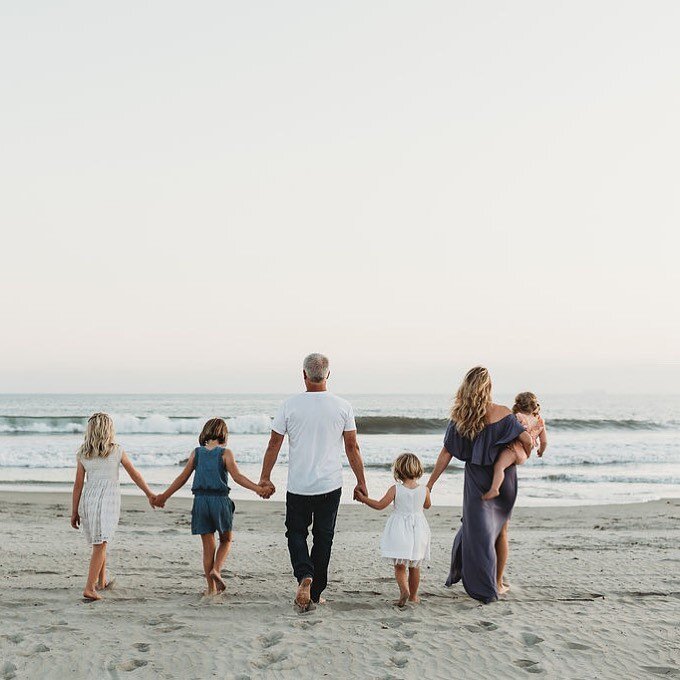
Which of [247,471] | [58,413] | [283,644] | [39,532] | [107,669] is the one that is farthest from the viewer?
[58,413]

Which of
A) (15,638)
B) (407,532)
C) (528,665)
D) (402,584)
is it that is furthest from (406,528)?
(15,638)

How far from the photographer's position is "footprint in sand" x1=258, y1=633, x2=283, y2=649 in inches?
188

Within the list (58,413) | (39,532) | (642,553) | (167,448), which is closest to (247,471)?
(167,448)

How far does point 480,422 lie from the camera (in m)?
5.79

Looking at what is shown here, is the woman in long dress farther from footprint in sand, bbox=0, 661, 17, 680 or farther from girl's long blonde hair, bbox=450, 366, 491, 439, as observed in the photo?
footprint in sand, bbox=0, 661, 17, 680

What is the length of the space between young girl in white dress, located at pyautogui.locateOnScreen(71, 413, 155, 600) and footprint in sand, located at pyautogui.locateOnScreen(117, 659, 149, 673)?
155 centimetres

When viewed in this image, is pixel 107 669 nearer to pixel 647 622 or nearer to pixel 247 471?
pixel 647 622

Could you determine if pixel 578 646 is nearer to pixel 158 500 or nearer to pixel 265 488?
pixel 265 488

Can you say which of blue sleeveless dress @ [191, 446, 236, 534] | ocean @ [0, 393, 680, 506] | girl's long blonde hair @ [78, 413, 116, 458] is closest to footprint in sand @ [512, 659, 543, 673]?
blue sleeveless dress @ [191, 446, 236, 534]

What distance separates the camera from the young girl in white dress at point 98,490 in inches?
234

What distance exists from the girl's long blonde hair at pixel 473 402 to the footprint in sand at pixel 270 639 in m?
2.04

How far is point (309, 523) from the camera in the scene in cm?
562

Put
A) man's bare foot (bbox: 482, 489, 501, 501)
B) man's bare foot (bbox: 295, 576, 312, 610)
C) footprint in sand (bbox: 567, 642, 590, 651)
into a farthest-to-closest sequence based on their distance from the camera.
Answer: man's bare foot (bbox: 482, 489, 501, 501) < man's bare foot (bbox: 295, 576, 312, 610) < footprint in sand (bbox: 567, 642, 590, 651)

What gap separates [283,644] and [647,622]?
103 inches
